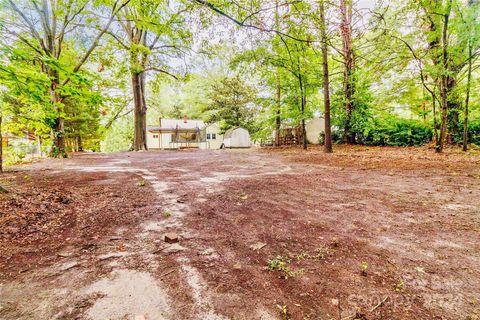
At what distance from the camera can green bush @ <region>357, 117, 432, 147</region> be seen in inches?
492

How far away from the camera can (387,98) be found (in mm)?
12914

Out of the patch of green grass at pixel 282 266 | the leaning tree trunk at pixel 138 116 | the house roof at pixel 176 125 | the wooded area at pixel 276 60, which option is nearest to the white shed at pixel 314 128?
the wooded area at pixel 276 60

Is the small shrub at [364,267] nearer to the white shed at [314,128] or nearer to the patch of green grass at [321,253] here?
the patch of green grass at [321,253]

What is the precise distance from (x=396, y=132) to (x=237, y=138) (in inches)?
590

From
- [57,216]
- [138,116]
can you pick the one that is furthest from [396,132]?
[138,116]

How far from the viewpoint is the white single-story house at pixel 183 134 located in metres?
26.9

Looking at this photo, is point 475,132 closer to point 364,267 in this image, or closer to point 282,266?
point 364,267

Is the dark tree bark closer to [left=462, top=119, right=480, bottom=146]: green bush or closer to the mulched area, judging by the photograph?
the mulched area

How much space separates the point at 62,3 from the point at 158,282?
43.3 ft

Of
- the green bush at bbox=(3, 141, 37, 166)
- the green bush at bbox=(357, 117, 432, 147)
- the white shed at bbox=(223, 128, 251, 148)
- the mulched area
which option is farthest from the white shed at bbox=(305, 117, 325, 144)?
the green bush at bbox=(3, 141, 37, 166)

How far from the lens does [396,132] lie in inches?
521

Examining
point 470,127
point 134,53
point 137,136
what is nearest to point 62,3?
point 134,53

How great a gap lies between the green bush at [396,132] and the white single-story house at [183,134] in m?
18.2

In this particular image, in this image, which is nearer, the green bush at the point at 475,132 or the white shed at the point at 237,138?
the green bush at the point at 475,132
